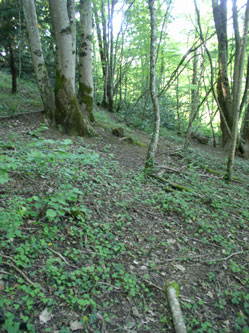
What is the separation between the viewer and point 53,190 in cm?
381

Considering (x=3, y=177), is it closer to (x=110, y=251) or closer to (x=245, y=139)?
(x=110, y=251)

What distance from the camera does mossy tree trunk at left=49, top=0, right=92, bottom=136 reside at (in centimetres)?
666

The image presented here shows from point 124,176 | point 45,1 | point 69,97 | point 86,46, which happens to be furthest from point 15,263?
point 45,1

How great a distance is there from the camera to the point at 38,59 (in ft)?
22.7

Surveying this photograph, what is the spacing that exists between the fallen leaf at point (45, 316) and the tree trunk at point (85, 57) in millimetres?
7343

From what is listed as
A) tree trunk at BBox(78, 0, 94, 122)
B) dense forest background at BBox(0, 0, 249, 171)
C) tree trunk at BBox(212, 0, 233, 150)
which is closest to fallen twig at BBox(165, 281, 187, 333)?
dense forest background at BBox(0, 0, 249, 171)

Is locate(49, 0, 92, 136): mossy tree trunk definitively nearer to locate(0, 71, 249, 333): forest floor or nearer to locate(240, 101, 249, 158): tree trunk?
locate(0, 71, 249, 333): forest floor

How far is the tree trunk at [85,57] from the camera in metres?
8.38

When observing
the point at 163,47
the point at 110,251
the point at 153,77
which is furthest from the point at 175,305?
the point at 163,47

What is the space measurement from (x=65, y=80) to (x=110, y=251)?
5.66 metres

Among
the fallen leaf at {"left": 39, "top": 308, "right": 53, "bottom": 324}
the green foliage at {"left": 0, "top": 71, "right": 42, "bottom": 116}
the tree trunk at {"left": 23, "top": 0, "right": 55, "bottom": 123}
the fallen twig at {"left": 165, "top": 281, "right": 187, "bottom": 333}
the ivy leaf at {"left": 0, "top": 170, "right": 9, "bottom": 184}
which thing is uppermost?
the tree trunk at {"left": 23, "top": 0, "right": 55, "bottom": 123}

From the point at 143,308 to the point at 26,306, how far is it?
122 centimetres

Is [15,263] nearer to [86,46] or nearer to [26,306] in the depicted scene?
[26,306]

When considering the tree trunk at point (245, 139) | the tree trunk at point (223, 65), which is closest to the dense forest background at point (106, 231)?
the tree trunk at point (245, 139)
